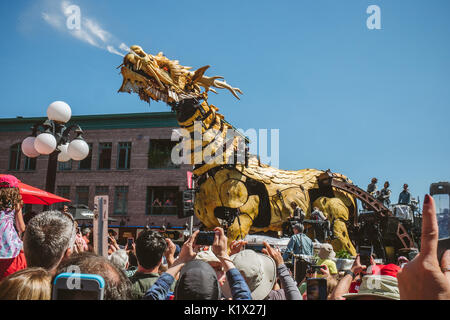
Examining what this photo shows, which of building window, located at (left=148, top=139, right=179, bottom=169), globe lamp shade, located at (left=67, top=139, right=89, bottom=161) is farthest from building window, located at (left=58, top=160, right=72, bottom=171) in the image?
globe lamp shade, located at (left=67, top=139, right=89, bottom=161)

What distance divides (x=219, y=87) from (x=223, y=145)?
56.7 inches

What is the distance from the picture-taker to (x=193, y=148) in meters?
9.27

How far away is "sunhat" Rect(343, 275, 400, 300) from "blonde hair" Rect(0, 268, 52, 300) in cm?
152

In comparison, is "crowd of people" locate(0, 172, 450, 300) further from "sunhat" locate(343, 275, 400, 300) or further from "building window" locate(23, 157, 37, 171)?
"building window" locate(23, 157, 37, 171)

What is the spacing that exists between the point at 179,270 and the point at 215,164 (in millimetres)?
7154

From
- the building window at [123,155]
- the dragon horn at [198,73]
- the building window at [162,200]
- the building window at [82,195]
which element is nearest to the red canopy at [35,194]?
the dragon horn at [198,73]

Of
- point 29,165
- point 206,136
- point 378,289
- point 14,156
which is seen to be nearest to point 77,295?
point 378,289

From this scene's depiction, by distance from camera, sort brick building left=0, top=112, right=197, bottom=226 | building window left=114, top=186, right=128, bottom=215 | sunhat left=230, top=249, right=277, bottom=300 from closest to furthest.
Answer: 1. sunhat left=230, top=249, right=277, bottom=300
2. brick building left=0, top=112, right=197, bottom=226
3. building window left=114, top=186, right=128, bottom=215

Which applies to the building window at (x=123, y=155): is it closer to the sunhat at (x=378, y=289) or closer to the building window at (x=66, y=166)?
the building window at (x=66, y=166)

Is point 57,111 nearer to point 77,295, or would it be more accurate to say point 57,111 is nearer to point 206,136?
point 206,136

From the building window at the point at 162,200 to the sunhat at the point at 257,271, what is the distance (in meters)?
25.8

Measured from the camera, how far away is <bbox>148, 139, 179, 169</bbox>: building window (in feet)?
97.0

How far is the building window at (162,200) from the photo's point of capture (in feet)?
93.2

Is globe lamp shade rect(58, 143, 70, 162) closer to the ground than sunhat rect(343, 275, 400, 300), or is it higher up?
higher up
